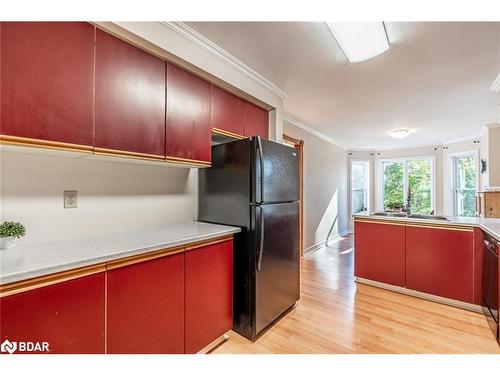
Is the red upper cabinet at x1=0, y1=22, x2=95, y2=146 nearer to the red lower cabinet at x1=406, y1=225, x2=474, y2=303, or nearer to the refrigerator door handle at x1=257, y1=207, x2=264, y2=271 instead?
the refrigerator door handle at x1=257, y1=207, x2=264, y2=271

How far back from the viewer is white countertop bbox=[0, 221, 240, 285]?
94 centimetres

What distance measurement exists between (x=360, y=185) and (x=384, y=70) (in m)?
5.05

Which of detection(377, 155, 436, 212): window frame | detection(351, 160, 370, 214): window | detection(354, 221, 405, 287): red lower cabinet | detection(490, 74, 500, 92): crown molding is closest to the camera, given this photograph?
detection(490, 74, 500, 92): crown molding

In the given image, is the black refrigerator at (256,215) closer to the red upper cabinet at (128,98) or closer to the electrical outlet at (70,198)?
the red upper cabinet at (128,98)

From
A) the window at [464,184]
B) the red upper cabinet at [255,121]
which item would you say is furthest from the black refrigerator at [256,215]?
the window at [464,184]

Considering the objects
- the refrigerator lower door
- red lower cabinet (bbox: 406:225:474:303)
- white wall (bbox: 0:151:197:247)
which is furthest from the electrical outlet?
red lower cabinet (bbox: 406:225:474:303)

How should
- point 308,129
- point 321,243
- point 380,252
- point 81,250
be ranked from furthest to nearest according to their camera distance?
point 321,243
point 308,129
point 380,252
point 81,250

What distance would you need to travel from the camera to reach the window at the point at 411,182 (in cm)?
605

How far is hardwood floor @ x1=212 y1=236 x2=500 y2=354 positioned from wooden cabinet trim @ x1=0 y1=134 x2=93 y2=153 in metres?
1.64

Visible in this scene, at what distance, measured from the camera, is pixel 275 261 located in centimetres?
201

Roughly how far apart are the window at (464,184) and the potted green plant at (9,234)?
7.13m

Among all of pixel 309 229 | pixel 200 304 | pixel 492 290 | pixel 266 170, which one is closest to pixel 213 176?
Result: pixel 266 170

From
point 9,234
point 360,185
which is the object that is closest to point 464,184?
point 360,185

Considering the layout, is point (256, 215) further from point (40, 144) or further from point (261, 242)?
point (40, 144)
